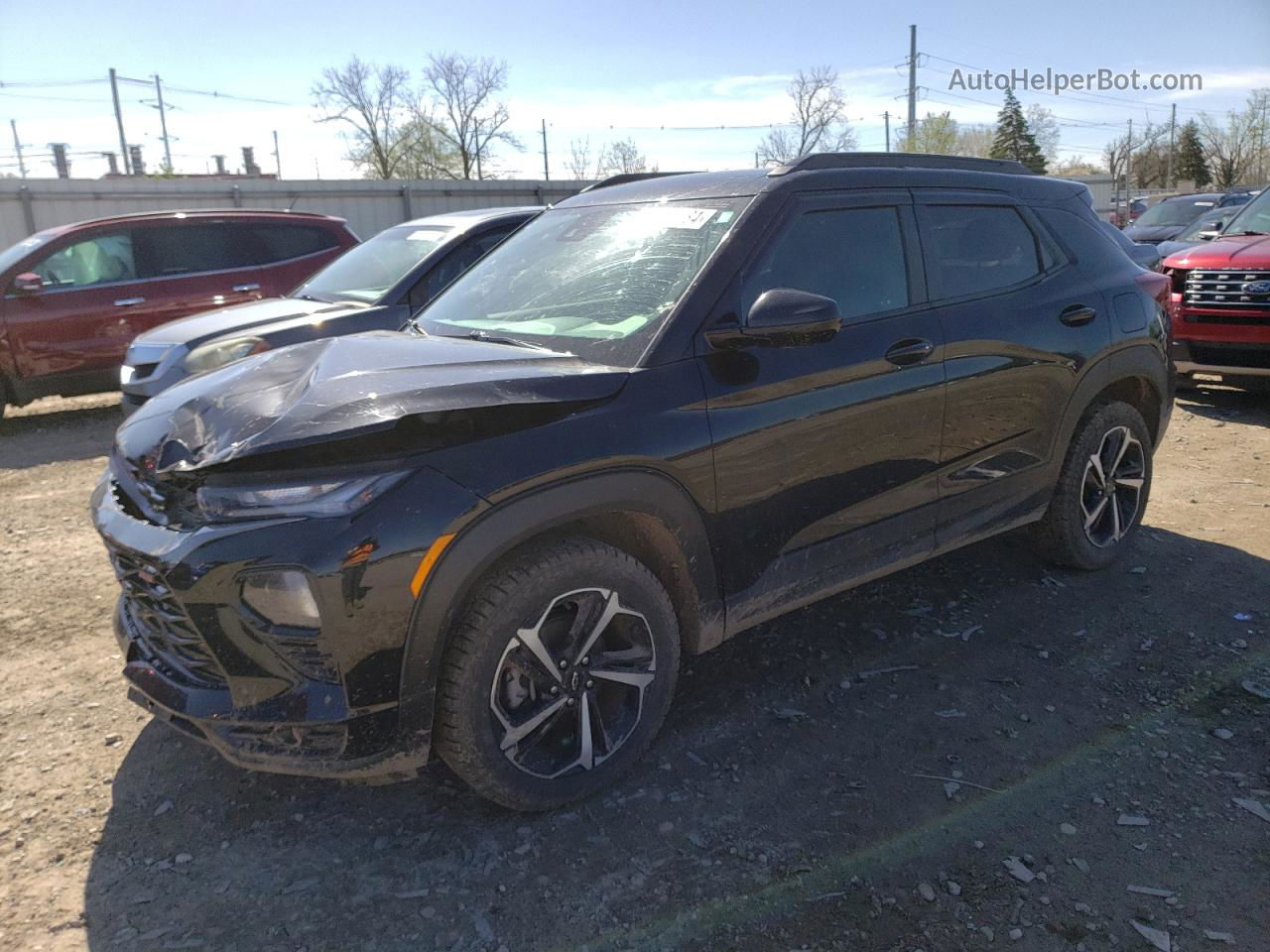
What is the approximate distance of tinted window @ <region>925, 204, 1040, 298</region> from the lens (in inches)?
145

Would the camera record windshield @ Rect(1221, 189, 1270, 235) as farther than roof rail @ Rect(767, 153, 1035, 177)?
Yes

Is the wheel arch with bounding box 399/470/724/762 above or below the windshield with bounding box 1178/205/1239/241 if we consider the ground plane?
below

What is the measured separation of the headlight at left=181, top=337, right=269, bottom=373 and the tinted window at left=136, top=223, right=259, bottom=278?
3.12m

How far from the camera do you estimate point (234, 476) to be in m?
2.40

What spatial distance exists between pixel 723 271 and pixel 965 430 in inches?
51.0

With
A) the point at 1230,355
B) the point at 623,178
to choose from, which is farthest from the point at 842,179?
the point at 1230,355

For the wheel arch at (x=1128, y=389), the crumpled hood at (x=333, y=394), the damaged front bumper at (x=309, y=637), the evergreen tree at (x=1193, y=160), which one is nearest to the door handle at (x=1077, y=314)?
the wheel arch at (x=1128, y=389)

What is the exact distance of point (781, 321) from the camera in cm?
285

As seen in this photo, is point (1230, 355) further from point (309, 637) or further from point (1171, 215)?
point (1171, 215)

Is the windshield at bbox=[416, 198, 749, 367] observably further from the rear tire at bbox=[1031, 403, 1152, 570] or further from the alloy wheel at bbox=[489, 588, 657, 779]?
the rear tire at bbox=[1031, 403, 1152, 570]

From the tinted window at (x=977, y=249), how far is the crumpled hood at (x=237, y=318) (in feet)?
13.3

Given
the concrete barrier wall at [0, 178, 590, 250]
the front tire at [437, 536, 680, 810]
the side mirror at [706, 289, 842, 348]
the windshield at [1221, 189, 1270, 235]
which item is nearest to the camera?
the front tire at [437, 536, 680, 810]

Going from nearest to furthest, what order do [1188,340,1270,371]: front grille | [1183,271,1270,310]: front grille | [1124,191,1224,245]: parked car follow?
[1183,271,1270,310]: front grille → [1188,340,1270,371]: front grille → [1124,191,1224,245]: parked car

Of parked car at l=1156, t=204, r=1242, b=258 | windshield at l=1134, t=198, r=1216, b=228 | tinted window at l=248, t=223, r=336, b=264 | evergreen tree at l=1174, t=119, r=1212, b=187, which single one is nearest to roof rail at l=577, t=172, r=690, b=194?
tinted window at l=248, t=223, r=336, b=264
